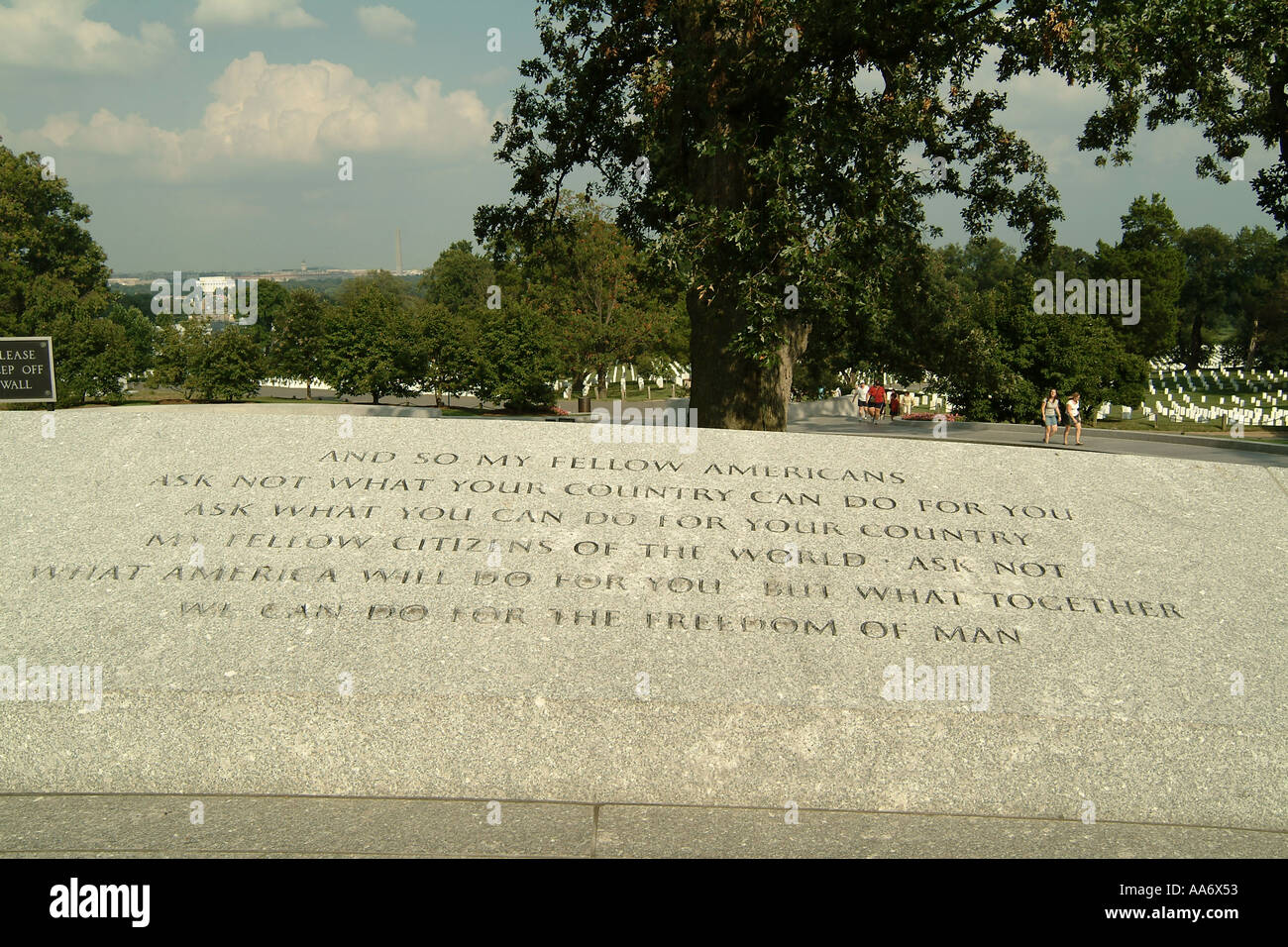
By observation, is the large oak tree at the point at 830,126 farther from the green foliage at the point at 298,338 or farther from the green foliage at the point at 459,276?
the green foliage at the point at 459,276

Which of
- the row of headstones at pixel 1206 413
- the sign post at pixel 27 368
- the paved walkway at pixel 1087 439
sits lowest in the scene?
the paved walkway at pixel 1087 439

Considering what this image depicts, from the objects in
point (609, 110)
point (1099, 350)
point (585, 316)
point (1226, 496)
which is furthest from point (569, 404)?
point (1226, 496)

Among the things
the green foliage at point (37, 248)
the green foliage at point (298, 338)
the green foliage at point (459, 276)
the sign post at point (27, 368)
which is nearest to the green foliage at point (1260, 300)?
the green foliage at point (298, 338)

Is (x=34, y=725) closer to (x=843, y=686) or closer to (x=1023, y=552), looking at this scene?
(x=843, y=686)

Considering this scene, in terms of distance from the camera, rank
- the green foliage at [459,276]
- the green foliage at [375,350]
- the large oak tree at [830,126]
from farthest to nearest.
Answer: the green foliage at [459,276] < the green foliage at [375,350] < the large oak tree at [830,126]

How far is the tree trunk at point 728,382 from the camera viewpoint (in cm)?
1316

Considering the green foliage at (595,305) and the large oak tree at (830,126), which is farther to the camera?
the green foliage at (595,305)

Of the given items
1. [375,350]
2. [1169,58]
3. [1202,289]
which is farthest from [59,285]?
[1202,289]

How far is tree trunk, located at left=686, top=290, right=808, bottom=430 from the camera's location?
13156 millimetres

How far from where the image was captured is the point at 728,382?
522 inches

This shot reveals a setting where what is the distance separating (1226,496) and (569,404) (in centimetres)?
4444

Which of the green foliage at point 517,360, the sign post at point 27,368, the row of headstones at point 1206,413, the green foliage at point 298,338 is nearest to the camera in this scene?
the sign post at point 27,368

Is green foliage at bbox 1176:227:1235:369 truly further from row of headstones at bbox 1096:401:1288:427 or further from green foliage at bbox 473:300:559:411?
green foliage at bbox 473:300:559:411

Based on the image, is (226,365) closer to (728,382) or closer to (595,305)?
(595,305)
